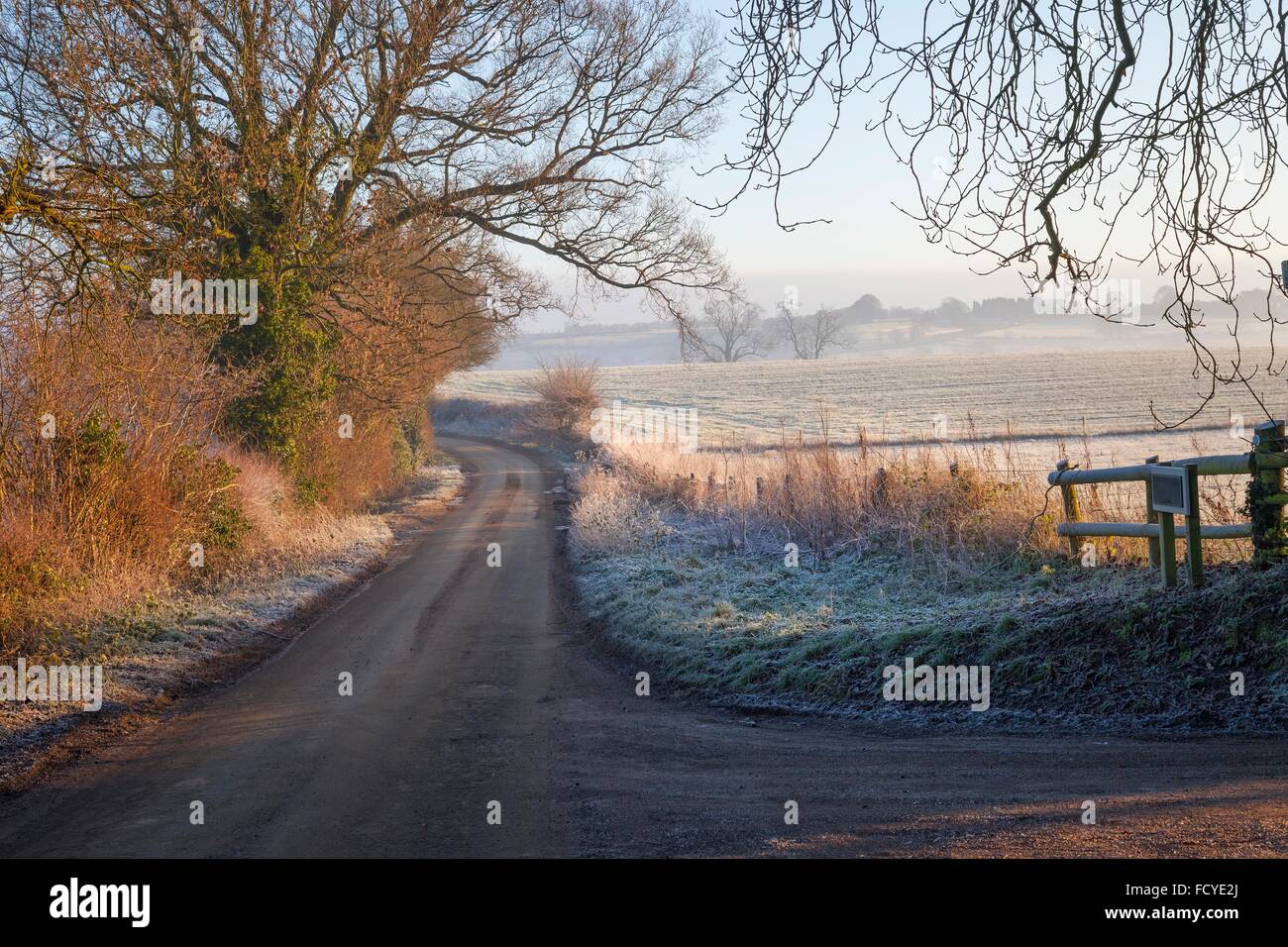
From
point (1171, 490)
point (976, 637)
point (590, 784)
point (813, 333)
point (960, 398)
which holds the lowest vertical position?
point (590, 784)

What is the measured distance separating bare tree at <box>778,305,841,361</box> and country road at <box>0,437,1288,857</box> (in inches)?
4674

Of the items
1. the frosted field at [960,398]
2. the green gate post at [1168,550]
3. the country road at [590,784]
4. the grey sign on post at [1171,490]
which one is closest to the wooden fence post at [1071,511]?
the grey sign on post at [1171,490]

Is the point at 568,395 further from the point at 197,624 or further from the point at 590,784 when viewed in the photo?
the point at 590,784

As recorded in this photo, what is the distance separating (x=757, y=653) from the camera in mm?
10016

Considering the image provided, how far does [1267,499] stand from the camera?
8.21 meters

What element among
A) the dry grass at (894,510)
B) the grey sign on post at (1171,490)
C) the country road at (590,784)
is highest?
the grey sign on post at (1171,490)

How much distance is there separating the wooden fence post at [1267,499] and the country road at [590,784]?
2319mm

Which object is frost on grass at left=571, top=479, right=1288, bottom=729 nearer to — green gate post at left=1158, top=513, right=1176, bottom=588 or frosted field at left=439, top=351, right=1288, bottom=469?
green gate post at left=1158, top=513, right=1176, bottom=588

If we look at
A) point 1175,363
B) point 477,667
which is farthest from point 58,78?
point 1175,363

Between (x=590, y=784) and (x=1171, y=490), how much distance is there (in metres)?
5.76

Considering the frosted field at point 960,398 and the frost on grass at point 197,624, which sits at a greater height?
the frosted field at point 960,398

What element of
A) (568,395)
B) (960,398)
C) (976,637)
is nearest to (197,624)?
(976,637)

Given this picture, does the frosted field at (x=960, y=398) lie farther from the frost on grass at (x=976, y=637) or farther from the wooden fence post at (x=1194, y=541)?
the wooden fence post at (x=1194, y=541)

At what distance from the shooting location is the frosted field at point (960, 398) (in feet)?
125
